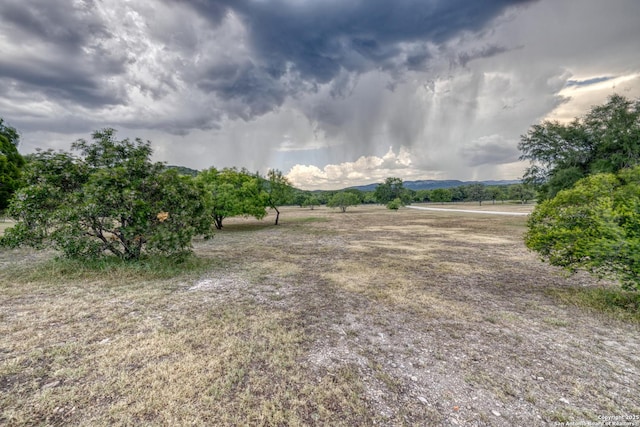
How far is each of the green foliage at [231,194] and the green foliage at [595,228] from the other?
21.4 metres

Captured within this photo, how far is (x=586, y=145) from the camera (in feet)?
76.5

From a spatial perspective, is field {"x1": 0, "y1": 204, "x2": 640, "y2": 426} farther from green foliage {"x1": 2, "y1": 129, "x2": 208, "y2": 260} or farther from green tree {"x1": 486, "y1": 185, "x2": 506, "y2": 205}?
green tree {"x1": 486, "y1": 185, "x2": 506, "y2": 205}

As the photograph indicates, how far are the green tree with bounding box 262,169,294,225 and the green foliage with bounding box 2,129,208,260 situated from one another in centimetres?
1912

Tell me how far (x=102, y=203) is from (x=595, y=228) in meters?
16.1

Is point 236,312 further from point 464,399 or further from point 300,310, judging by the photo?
point 464,399

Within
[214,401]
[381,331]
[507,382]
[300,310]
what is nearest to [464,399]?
[507,382]

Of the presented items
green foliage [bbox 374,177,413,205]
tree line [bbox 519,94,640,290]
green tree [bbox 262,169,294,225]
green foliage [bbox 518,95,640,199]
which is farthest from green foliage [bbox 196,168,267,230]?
green foliage [bbox 374,177,413,205]

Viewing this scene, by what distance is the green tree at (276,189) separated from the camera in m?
30.4

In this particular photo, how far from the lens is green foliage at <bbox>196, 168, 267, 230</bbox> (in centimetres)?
2419

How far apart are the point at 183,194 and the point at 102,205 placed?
2.78 metres

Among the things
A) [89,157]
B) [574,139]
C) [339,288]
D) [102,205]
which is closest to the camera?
[339,288]

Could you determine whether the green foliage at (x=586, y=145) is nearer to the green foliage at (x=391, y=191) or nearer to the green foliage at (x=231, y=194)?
the green foliage at (x=231, y=194)

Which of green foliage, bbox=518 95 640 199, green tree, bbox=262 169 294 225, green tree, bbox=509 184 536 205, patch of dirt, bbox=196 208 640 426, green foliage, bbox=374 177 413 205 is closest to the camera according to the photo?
patch of dirt, bbox=196 208 640 426

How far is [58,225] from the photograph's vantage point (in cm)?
945
